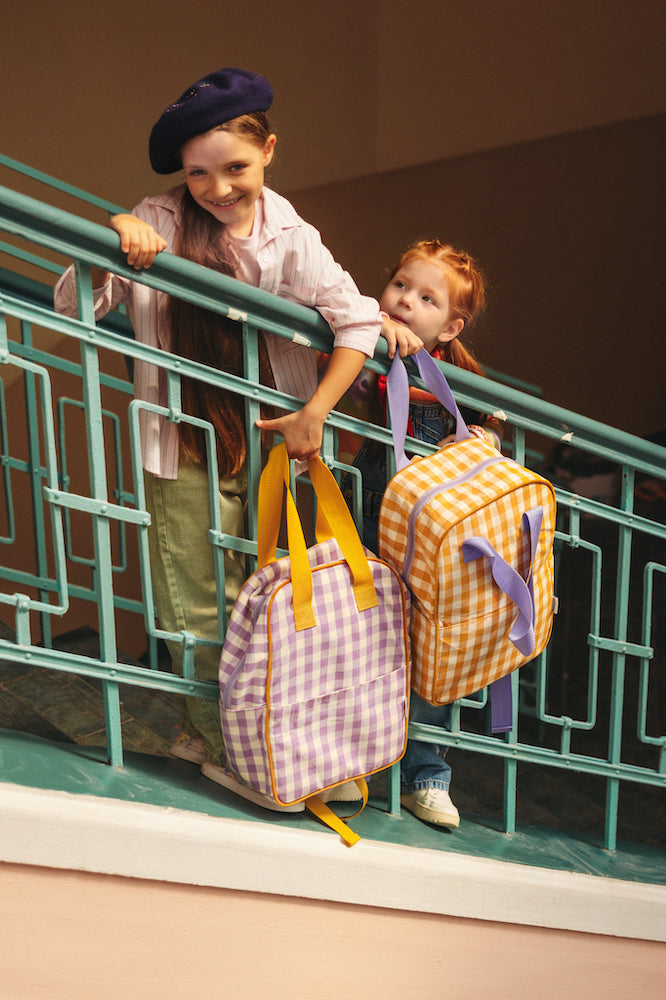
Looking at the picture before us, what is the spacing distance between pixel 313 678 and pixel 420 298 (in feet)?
2.90

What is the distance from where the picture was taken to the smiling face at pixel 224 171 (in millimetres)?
1419

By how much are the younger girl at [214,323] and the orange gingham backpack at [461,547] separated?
171mm

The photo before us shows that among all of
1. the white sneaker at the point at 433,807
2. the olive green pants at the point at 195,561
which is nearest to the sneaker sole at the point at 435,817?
the white sneaker at the point at 433,807

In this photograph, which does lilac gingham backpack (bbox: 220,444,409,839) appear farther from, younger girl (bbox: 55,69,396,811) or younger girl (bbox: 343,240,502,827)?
younger girl (bbox: 343,240,502,827)

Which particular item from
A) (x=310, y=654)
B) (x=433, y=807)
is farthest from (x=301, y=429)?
(x=433, y=807)

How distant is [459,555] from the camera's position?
1.51 meters

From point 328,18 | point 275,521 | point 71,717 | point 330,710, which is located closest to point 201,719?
point 330,710

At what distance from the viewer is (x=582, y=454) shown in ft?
19.8

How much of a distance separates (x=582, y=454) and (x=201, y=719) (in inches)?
193

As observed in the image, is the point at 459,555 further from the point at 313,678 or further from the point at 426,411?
the point at 426,411

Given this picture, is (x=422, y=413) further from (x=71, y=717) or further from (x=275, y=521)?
(x=71, y=717)

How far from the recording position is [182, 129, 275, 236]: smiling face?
4.66ft

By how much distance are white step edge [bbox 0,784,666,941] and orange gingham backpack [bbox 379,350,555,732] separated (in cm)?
38

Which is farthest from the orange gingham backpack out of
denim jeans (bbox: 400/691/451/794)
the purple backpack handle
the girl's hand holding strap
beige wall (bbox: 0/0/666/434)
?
beige wall (bbox: 0/0/666/434)
